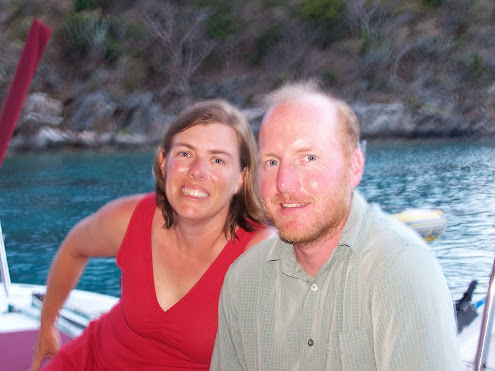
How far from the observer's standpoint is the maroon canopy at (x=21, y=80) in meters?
1.13

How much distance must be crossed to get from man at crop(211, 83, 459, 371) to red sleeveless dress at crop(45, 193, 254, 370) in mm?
158

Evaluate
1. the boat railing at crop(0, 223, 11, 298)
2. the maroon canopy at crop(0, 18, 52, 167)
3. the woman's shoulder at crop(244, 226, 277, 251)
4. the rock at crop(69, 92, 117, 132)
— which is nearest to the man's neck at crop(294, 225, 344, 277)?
the woman's shoulder at crop(244, 226, 277, 251)

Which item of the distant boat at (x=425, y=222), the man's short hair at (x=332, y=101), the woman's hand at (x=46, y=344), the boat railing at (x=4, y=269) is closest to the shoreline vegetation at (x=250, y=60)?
the distant boat at (x=425, y=222)

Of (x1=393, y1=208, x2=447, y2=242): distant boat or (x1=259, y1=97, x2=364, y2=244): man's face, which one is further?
(x1=393, y1=208, x2=447, y2=242): distant boat

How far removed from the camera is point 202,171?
4.87 ft

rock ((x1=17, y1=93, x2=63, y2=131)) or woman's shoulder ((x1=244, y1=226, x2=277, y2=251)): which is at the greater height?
rock ((x1=17, y1=93, x2=63, y2=131))

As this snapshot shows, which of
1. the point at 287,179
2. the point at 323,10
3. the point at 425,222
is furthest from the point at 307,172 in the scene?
the point at 323,10

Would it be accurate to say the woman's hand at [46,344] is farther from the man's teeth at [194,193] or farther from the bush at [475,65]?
the bush at [475,65]

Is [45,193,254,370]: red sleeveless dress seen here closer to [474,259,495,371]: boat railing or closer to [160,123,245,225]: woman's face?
[160,123,245,225]: woman's face

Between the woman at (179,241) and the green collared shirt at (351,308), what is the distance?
9.6 inches

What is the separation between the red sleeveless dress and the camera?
1.44 meters

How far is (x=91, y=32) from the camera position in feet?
86.8

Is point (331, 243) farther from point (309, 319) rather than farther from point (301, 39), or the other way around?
point (301, 39)

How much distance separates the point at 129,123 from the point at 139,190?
10857mm
